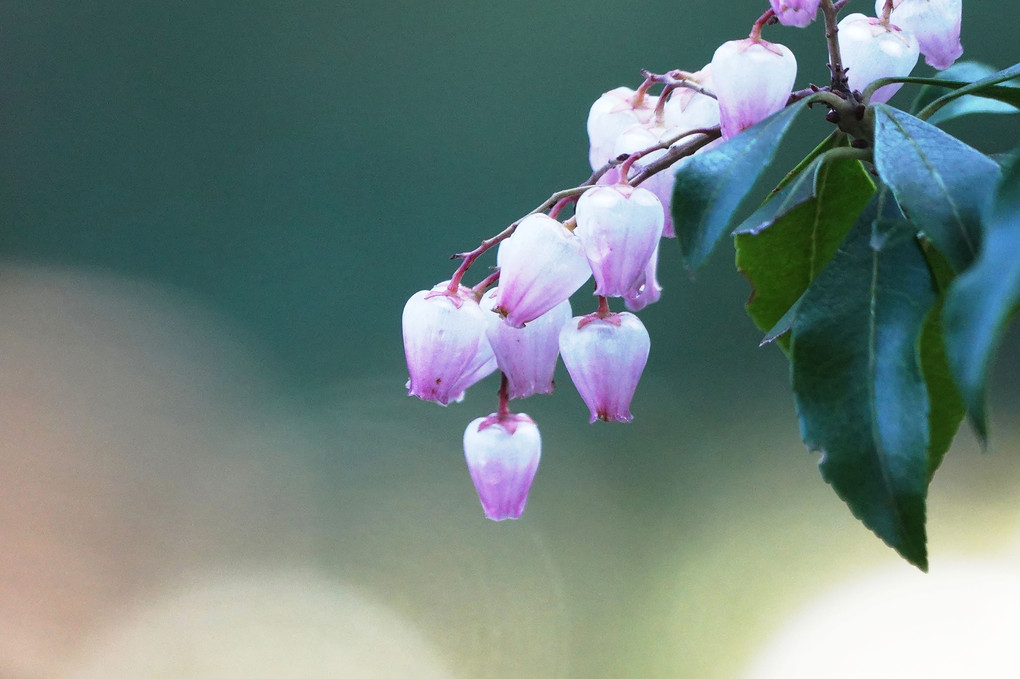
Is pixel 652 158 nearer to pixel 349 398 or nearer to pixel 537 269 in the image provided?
Result: pixel 537 269

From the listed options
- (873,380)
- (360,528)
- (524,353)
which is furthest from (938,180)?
(360,528)

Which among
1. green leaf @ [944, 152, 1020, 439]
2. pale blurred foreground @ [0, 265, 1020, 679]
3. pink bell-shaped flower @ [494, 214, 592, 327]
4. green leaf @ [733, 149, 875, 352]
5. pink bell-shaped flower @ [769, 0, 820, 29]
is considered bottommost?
green leaf @ [944, 152, 1020, 439]

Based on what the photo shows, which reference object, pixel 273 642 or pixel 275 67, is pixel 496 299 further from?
pixel 275 67

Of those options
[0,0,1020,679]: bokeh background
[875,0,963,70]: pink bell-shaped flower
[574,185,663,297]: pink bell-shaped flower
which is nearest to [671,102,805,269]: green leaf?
[574,185,663,297]: pink bell-shaped flower

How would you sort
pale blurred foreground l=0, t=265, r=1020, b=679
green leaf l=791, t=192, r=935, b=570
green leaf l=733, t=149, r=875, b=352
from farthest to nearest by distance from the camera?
pale blurred foreground l=0, t=265, r=1020, b=679 < green leaf l=733, t=149, r=875, b=352 < green leaf l=791, t=192, r=935, b=570

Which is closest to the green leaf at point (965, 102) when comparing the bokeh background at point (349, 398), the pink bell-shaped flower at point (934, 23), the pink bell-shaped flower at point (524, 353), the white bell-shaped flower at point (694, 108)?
the pink bell-shaped flower at point (934, 23)

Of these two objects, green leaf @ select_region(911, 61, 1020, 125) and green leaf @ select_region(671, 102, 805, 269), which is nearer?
green leaf @ select_region(671, 102, 805, 269)

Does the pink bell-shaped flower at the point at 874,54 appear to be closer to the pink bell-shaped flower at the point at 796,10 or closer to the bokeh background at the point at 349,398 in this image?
the pink bell-shaped flower at the point at 796,10

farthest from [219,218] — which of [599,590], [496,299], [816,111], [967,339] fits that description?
[967,339]

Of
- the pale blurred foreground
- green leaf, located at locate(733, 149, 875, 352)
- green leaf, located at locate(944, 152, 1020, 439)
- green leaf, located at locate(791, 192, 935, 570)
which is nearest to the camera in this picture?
green leaf, located at locate(944, 152, 1020, 439)

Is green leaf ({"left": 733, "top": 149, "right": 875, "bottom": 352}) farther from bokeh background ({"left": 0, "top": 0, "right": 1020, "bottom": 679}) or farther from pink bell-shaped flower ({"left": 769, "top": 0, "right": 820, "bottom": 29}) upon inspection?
bokeh background ({"left": 0, "top": 0, "right": 1020, "bottom": 679})
